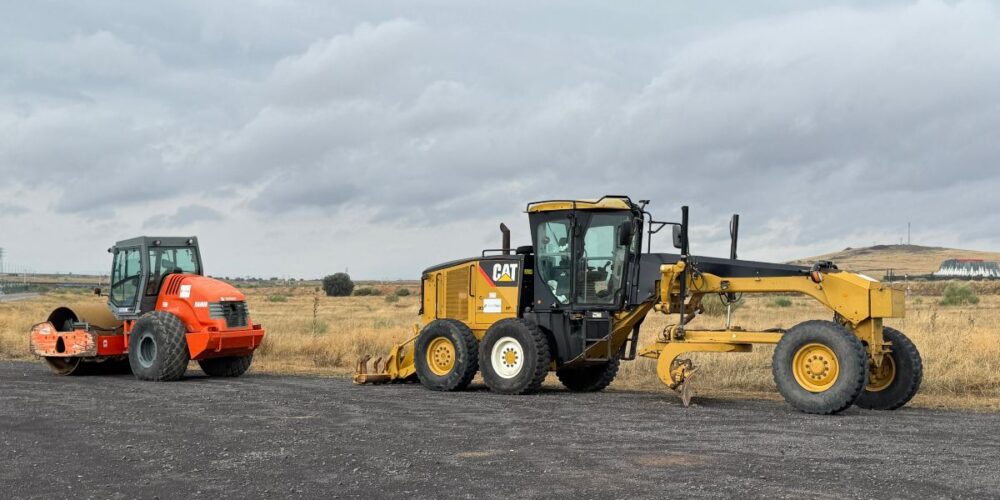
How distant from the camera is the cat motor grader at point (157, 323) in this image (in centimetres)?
1870

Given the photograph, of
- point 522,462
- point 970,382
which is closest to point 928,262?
point 970,382

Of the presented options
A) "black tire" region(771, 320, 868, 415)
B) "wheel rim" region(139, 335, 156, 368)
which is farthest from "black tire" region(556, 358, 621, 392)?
"wheel rim" region(139, 335, 156, 368)

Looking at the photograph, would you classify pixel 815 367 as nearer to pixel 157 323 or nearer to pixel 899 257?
pixel 157 323

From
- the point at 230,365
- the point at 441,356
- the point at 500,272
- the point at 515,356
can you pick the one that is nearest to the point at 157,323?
the point at 230,365

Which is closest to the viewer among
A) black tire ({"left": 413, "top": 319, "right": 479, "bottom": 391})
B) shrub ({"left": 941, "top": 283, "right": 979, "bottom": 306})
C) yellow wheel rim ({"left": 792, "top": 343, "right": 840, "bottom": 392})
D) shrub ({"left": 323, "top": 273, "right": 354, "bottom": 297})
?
yellow wheel rim ({"left": 792, "top": 343, "right": 840, "bottom": 392})

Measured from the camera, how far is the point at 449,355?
17.3m

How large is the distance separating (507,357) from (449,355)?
1.28m

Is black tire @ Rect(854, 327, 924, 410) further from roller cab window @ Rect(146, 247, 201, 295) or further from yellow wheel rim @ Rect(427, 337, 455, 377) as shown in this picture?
roller cab window @ Rect(146, 247, 201, 295)

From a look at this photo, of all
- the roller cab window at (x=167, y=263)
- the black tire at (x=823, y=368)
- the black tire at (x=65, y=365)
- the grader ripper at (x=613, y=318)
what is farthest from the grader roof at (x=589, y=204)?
the black tire at (x=65, y=365)

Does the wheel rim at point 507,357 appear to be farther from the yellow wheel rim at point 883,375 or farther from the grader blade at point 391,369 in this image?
the yellow wheel rim at point 883,375

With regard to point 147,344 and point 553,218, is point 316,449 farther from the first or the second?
point 147,344

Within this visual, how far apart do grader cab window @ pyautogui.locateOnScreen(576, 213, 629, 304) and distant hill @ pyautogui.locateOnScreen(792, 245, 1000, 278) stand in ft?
395

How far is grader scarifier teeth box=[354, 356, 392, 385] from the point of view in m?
18.2

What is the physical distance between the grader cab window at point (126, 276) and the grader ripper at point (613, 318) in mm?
4900
